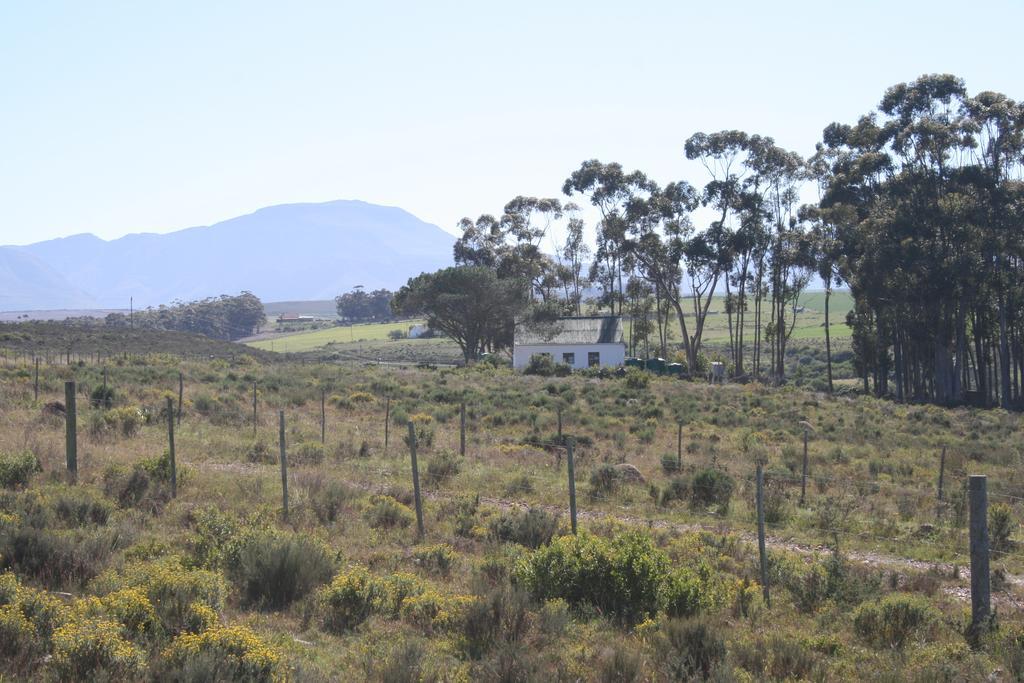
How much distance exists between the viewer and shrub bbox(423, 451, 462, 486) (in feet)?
58.6

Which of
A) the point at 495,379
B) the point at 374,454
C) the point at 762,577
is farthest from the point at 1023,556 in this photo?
the point at 495,379

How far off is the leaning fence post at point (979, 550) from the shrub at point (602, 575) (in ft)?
9.51

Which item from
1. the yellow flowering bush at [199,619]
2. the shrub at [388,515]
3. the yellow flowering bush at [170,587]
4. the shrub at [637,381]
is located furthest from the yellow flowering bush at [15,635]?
the shrub at [637,381]

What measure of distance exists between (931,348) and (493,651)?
185ft

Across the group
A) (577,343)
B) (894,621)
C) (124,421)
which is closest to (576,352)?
(577,343)

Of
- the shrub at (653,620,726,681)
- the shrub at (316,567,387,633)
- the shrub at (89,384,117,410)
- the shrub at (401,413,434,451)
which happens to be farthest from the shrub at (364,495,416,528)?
the shrub at (89,384,117,410)

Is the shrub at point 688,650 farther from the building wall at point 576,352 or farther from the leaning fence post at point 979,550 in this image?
the building wall at point 576,352

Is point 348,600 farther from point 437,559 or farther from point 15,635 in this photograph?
point 15,635

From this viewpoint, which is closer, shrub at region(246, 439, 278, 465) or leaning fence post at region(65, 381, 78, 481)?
leaning fence post at region(65, 381, 78, 481)

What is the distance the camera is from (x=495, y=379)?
160 feet

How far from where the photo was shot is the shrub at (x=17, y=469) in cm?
1363

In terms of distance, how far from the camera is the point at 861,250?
53812 millimetres

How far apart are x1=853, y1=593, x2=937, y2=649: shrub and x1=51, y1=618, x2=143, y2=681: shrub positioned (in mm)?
6535

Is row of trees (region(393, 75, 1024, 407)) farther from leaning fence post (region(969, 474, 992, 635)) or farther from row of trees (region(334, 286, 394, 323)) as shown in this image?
row of trees (region(334, 286, 394, 323))
